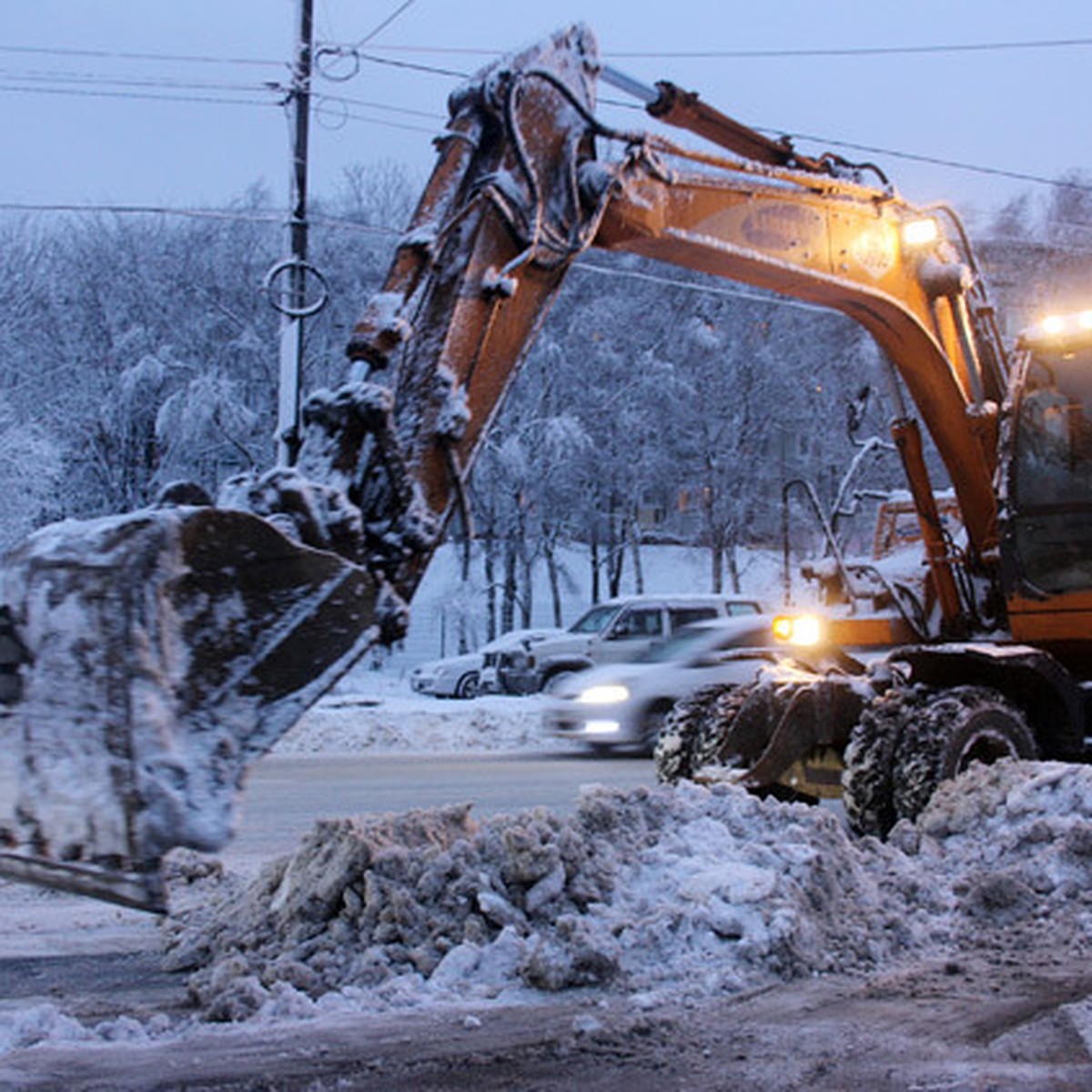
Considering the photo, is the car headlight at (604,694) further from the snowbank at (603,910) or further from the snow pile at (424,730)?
the snowbank at (603,910)

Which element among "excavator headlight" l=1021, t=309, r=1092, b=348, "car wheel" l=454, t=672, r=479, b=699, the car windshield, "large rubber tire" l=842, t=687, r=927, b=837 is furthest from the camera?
"car wheel" l=454, t=672, r=479, b=699

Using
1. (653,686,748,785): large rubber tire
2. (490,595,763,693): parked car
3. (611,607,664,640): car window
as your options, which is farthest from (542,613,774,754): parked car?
(653,686,748,785): large rubber tire

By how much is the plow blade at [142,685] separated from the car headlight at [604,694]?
1119 centimetres

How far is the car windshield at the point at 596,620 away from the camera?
21.4m

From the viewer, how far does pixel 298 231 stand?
63.3ft

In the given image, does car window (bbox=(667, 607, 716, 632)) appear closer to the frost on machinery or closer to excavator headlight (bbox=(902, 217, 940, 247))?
the frost on machinery

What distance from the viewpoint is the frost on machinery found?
3859mm

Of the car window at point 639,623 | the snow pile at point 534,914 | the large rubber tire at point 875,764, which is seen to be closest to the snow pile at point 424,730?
the car window at point 639,623

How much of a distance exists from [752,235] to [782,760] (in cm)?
306

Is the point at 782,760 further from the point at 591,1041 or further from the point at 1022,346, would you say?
the point at 591,1041

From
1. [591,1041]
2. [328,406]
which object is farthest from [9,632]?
[591,1041]

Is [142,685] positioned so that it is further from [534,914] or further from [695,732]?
[695,732]

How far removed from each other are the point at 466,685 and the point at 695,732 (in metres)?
18.0

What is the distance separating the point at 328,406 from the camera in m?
4.91
